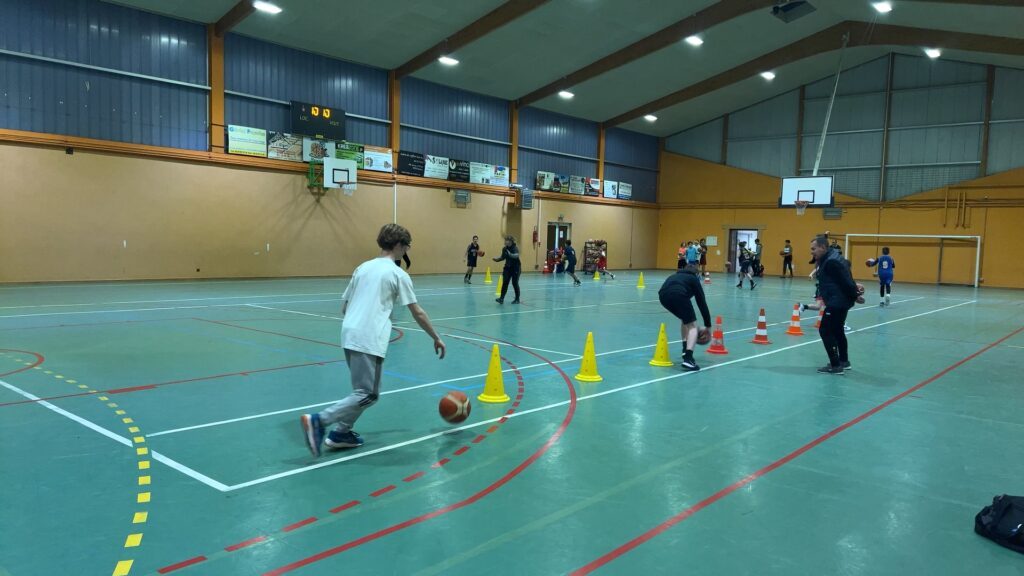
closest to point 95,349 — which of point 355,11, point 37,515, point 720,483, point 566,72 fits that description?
point 37,515

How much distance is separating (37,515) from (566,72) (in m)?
29.7

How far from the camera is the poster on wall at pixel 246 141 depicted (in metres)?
23.8

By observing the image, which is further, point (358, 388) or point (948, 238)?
point (948, 238)

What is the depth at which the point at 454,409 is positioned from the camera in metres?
5.93

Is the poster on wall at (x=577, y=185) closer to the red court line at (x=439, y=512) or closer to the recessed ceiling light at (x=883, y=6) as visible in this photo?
the recessed ceiling light at (x=883, y=6)

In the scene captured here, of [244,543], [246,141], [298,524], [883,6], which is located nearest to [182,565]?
[244,543]

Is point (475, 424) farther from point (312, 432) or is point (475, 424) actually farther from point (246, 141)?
point (246, 141)

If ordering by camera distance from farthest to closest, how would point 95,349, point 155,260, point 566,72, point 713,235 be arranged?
point 713,235 < point 566,72 < point 155,260 < point 95,349

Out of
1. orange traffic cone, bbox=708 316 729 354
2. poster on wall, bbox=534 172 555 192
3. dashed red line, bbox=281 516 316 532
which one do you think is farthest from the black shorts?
poster on wall, bbox=534 172 555 192

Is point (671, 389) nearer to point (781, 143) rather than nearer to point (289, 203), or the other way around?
point (289, 203)

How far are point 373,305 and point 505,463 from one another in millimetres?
1624

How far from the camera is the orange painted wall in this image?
102 ft

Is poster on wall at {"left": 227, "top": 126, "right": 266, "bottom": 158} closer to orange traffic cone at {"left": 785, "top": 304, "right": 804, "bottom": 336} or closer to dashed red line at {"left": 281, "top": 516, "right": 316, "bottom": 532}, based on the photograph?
orange traffic cone at {"left": 785, "top": 304, "right": 804, "bottom": 336}

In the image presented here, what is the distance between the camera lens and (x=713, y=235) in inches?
1603
